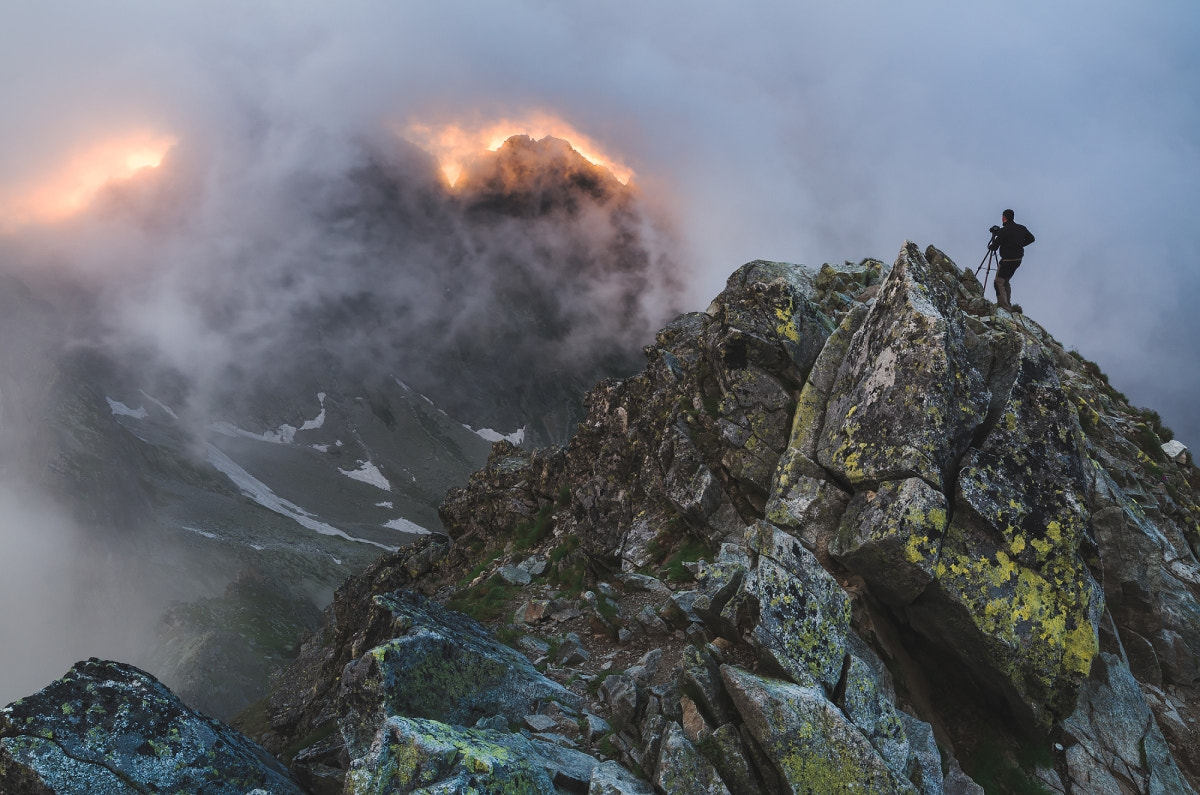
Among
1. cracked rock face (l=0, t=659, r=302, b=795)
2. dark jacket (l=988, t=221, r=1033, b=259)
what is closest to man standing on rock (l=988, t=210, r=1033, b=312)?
dark jacket (l=988, t=221, r=1033, b=259)

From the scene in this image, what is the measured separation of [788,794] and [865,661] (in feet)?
15.2

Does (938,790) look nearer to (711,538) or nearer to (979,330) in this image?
(711,538)

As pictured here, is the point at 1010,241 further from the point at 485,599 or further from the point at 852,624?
the point at 485,599

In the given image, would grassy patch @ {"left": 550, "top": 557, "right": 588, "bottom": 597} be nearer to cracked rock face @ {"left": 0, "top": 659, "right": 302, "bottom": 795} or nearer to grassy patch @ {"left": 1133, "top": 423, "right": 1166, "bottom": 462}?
cracked rock face @ {"left": 0, "top": 659, "right": 302, "bottom": 795}

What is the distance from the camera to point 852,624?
632 inches

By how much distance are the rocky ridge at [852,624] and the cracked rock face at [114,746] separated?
0.68ft

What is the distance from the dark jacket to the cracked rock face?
119 feet

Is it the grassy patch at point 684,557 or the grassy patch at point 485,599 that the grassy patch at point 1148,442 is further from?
the grassy patch at point 485,599

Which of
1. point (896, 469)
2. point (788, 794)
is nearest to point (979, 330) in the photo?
point (896, 469)

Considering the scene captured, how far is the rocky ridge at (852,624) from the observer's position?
471 inches

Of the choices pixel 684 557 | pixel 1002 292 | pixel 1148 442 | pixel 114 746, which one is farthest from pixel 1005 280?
pixel 114 746

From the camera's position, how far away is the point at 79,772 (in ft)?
42.0

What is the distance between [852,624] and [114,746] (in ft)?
56.0

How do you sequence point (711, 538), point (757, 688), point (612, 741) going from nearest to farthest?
point (757, 688), point (612, 741), point (711, 538)
